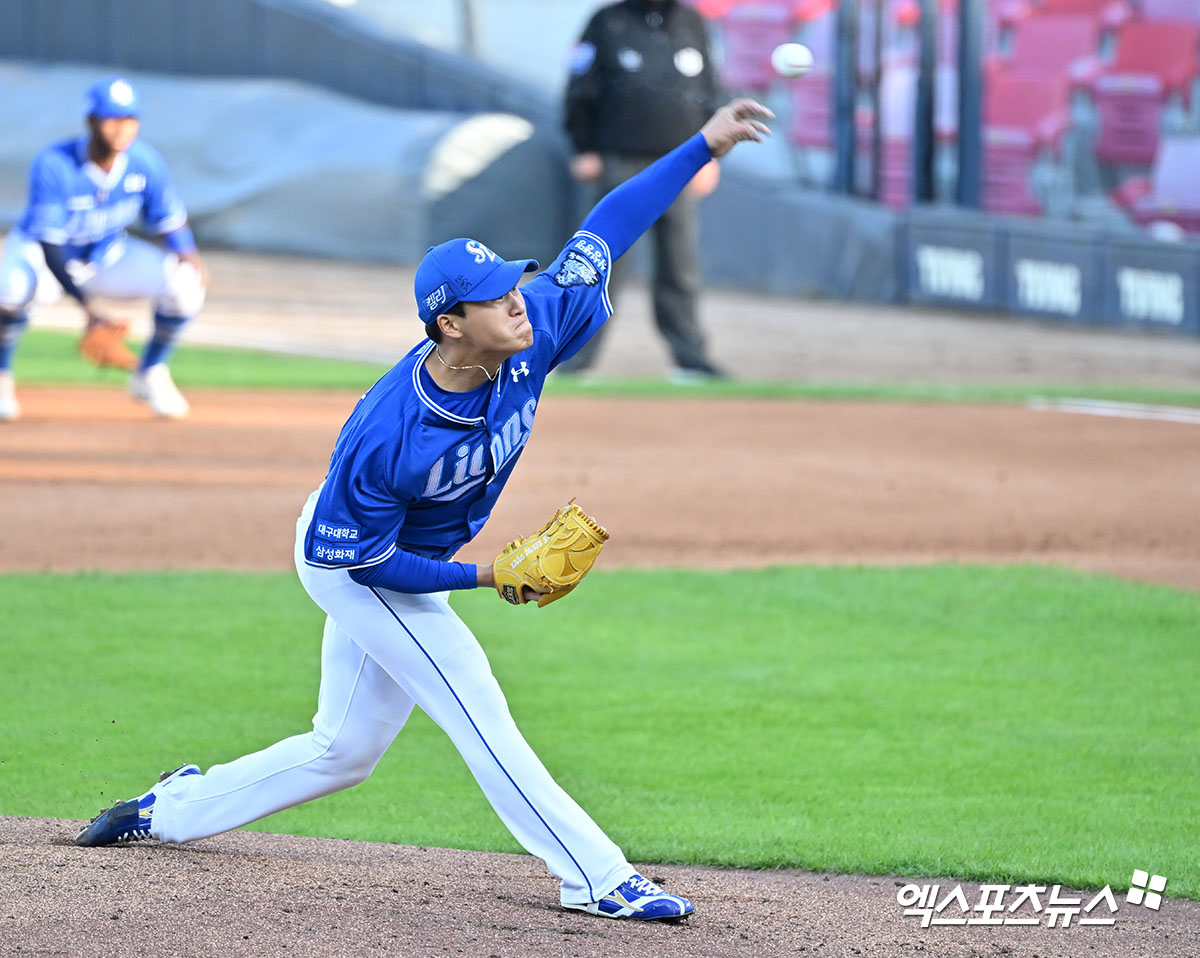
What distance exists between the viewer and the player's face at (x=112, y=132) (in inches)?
388

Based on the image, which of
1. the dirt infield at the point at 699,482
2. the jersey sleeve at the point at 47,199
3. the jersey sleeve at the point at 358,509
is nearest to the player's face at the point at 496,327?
the jersey sleeve at the point at 358,509

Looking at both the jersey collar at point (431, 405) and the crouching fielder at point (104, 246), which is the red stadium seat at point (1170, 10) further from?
the jersey collar at point (431, 405)

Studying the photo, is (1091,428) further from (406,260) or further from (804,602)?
(406,260)

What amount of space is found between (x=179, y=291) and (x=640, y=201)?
6943 millimetres

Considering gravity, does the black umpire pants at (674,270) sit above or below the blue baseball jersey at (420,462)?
below

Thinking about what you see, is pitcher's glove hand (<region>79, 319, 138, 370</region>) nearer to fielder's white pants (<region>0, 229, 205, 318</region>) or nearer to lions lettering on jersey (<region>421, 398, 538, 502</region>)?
fielder's white pants (<region>0, 229, 205, 318</region>)

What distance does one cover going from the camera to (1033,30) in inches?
802

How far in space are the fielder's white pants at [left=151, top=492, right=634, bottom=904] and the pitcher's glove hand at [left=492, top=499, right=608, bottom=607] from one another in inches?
8.0

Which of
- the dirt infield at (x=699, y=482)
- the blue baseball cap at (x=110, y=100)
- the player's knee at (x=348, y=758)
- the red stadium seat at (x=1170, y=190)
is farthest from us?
the red stadium seat at (x=1170, y=190)

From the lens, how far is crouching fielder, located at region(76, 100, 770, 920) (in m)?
3.66

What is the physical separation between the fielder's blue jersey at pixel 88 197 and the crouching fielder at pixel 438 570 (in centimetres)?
700

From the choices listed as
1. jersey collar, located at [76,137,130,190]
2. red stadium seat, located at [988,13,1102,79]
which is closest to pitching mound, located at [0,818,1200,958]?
jersey collar, located at [76,137,130,190]

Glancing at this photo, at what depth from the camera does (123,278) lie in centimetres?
1077

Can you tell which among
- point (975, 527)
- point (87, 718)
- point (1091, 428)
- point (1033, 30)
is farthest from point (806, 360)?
point (87, 718)
